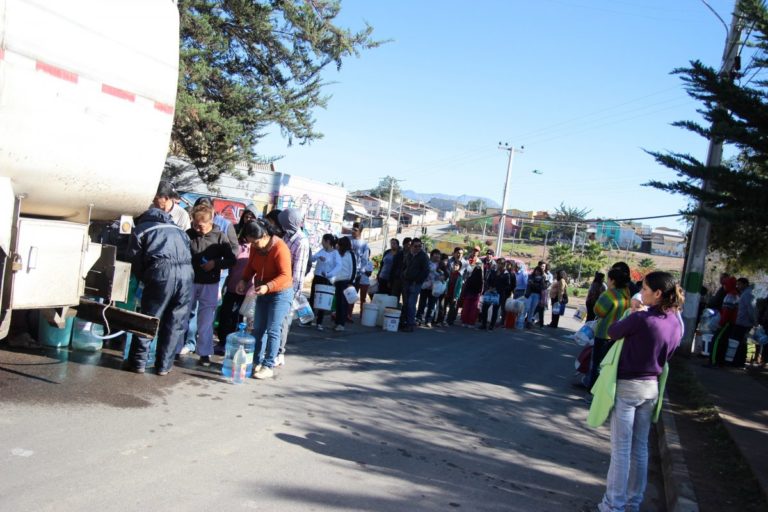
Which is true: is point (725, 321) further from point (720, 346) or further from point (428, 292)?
point (428, 292)

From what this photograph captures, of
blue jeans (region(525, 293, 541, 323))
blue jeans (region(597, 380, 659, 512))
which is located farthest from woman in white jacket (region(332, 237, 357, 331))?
blue jeans (region(525, 293, 541, 323))

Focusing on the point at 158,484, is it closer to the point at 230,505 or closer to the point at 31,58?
the point at 230,505

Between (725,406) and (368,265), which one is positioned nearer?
(725,406)

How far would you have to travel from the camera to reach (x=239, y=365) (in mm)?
6902

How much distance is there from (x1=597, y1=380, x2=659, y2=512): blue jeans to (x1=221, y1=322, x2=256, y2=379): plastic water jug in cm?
400

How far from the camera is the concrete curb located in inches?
202

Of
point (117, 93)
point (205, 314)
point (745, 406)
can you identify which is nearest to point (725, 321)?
point (745, 406)

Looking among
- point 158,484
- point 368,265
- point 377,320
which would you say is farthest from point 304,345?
point 158,484

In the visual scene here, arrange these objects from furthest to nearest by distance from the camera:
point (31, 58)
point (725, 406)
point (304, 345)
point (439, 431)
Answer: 1. point (304, 345)
2. point (725, 406)
3. point (439, 431)
4. point (31, 58)

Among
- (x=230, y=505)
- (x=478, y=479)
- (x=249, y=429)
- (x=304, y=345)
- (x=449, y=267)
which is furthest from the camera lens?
(x=449, y=267)

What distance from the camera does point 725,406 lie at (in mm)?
9117

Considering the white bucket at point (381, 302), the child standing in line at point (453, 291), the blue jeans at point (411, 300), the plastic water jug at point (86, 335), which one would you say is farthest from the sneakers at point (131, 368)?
the child standing in line at point (453, 291)

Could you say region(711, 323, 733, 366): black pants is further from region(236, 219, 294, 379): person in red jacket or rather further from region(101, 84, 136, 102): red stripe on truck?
region(101, 84, 136, 102): red stripe on truck

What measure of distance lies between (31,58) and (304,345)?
621 cm
